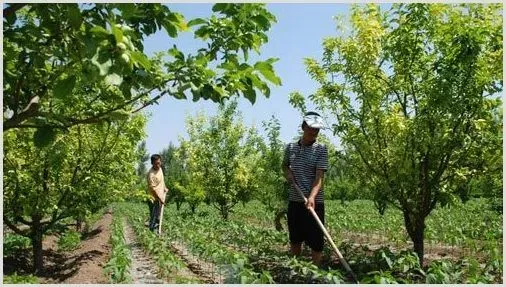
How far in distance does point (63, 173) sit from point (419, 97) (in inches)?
199

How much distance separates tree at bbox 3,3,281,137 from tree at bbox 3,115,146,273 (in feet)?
13.4

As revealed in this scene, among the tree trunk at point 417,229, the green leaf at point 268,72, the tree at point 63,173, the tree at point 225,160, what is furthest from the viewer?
the tree at point 225,160

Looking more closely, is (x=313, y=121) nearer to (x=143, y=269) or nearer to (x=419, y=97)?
(x=419, y=97)

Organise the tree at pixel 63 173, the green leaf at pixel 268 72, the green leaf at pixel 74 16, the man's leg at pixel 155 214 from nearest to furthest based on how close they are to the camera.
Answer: the green leaf at pixel 74 16, the green leaf at pixel 268 72, the tree at pixel 63 173, the man's leg at pixel 155 214

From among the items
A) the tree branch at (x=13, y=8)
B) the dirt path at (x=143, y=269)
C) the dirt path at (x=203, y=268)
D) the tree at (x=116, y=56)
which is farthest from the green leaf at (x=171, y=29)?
the dirt path at (x=143, y=269)

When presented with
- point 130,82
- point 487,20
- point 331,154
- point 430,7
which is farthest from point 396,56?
point 130,82

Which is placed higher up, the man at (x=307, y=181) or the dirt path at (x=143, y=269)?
the man at (x=307, y=181)

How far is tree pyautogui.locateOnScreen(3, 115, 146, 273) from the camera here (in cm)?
715

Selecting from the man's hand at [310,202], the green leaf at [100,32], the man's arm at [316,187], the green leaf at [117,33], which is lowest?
the man's hand at [310,202]

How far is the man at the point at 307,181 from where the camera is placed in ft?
18.6

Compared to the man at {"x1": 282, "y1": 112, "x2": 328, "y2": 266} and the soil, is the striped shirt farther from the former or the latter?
the soil

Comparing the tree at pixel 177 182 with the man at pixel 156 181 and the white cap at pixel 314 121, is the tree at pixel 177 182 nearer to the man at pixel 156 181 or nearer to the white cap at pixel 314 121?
the man at pixel 156 181

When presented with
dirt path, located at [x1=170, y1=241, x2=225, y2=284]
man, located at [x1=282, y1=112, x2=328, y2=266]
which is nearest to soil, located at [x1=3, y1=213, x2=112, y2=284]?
dirt path, located at [x1=170, y1=241, x2=225, y2=284]

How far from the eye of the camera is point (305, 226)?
575cm
